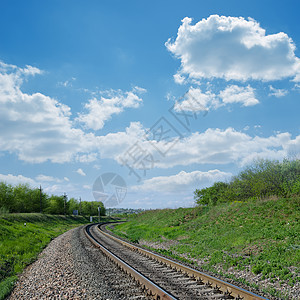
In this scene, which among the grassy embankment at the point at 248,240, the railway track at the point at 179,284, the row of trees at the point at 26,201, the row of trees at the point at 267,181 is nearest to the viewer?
the railway track at the point at 179,284

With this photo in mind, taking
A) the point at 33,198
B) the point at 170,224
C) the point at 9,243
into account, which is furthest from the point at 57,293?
the point at 33,198

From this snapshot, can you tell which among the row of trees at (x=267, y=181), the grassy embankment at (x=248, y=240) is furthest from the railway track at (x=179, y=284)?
the row of trees at (x=267, y=181)

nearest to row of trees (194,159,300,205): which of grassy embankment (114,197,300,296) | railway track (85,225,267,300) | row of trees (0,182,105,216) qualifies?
grassy embankment (114,197,300,296)

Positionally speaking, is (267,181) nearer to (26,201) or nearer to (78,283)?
(78,283)

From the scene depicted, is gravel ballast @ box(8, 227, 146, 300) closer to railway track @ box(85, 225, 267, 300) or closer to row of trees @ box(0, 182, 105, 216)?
railway track @ box(85, 225, 267, 300)

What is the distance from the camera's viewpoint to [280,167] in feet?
108

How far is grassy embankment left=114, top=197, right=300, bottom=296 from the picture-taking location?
33.6 ft

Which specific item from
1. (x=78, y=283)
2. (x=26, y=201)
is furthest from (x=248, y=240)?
(x=26, y=201)

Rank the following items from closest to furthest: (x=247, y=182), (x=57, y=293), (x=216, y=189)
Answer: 1. (x=57, y=293)
2. (x=247, y=182)
3. (x=216, y=189)

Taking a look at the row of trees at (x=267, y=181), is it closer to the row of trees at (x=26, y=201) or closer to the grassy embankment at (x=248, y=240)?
the grassy embankment at (x=248, y=240)

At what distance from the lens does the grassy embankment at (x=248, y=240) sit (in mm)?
10227

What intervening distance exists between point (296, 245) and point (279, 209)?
21.9ft

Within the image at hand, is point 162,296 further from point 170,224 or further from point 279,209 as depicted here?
point 170,224

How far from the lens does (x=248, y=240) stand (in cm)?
1398
